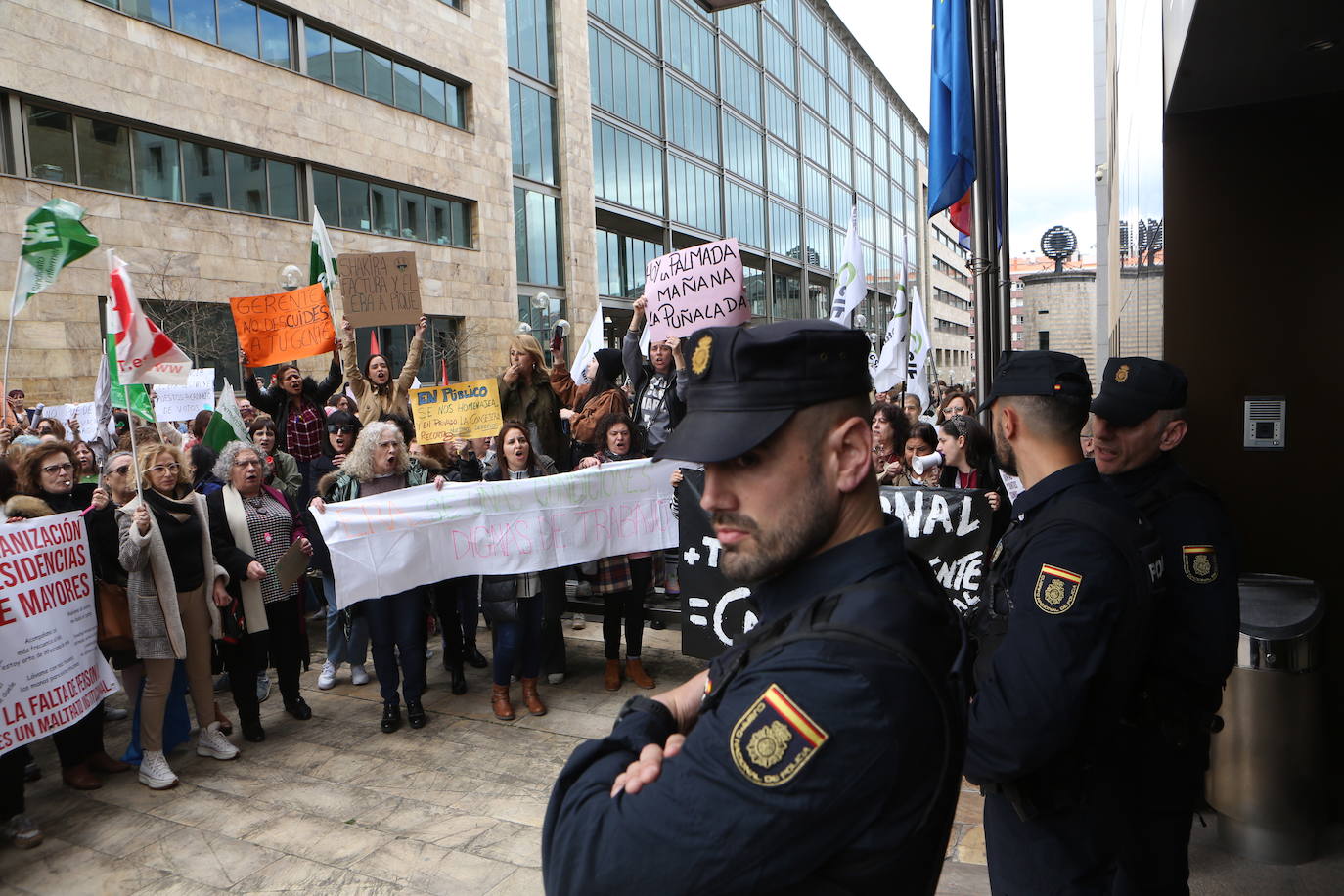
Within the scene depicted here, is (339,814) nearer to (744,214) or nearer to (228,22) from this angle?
(228,22)

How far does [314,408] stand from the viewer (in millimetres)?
8945

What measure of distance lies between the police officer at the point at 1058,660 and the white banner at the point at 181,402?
397 inches

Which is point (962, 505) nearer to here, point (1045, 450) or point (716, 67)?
point (1045, 450)

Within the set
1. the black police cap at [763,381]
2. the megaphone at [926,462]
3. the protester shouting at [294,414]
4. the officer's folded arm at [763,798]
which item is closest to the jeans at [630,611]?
the megaphone at [926,462]

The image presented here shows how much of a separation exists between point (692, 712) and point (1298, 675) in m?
3.72

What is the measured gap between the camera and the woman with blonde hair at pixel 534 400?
7668mm

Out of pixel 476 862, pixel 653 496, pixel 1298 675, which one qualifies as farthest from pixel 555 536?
pixel 1298 675

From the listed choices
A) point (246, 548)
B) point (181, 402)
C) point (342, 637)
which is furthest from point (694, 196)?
point (246, 548)

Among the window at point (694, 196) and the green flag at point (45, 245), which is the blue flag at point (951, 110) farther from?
the window at point (694, 196)

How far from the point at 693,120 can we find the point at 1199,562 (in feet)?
130

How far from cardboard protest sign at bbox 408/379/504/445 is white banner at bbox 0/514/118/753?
2599 mm

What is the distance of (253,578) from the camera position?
5.70m

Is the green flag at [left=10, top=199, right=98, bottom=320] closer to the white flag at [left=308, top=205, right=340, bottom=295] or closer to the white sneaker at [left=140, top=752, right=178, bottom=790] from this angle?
the white sneaker at [left=140, top=752, right=178, bottom=790]

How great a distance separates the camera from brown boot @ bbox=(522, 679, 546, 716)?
5953mm
